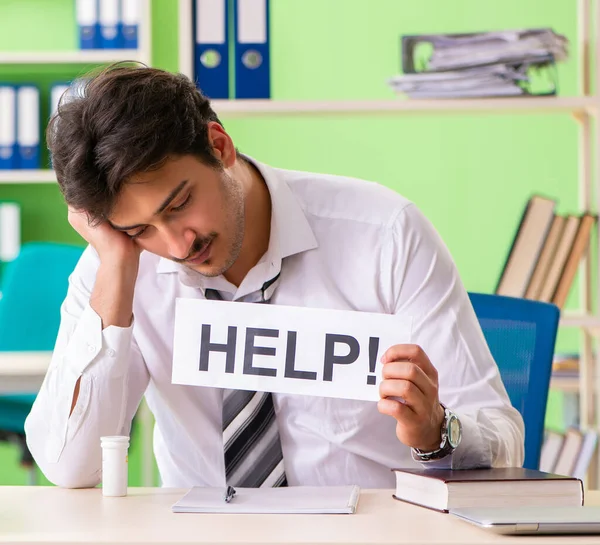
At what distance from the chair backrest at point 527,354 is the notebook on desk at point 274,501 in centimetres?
43

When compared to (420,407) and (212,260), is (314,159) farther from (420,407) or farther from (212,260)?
(420,407)

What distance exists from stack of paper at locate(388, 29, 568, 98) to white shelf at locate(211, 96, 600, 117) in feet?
0.08

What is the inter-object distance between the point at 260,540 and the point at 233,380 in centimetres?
30

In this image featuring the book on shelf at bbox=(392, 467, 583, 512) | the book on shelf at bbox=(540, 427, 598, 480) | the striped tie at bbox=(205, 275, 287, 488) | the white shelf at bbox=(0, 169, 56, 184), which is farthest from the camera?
the white shelf at bbox=(0, 169, 56, 184)

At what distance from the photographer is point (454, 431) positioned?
1.15 m

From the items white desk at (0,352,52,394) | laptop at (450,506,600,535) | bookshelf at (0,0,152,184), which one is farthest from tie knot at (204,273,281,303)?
bookshelf at (0,0,152,184)

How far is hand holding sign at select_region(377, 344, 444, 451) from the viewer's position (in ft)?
3.49

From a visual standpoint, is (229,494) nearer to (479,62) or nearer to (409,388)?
(409,388)

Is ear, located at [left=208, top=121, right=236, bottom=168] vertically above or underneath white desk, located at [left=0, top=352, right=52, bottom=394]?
above

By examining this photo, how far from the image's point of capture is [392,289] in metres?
1.44

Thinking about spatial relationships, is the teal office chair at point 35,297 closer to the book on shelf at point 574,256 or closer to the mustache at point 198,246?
the book on shelf at point 574,256

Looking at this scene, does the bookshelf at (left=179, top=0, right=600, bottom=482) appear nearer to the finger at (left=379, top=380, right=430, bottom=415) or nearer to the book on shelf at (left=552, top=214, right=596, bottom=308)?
the book on shelf at (left=552, top=214, right=596, bottom=308)

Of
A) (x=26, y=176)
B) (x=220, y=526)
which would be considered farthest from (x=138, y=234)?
(x=26, y=176)

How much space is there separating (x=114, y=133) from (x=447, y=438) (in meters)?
0.61
